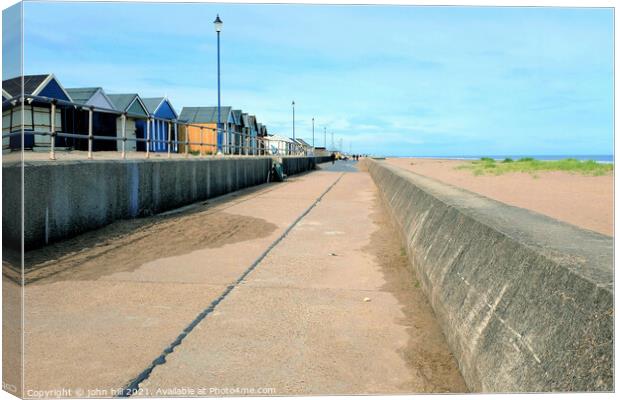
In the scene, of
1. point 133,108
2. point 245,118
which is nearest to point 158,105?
point 133,108

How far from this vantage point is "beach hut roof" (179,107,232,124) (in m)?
54.2

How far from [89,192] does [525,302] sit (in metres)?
7.03

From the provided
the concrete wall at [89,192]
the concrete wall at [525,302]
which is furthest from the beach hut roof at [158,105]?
the concrete wall at [525,302]

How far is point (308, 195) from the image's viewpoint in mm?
16109

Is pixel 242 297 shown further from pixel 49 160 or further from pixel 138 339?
pixel 49 160

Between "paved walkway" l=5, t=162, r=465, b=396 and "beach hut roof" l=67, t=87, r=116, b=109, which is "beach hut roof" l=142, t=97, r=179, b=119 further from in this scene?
"paved walkway" l=5, t=162, r=465, b=396

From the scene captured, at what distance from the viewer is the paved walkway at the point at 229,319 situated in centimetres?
305

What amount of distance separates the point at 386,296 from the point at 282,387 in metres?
2.24

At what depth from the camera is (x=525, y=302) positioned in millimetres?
2340

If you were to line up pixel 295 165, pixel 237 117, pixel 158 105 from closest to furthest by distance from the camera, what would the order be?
1. pixel 295 165
2. pixel 158 105
3. pixel 237 117

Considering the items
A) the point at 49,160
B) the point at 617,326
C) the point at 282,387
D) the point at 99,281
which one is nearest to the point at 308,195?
the point at 49,160

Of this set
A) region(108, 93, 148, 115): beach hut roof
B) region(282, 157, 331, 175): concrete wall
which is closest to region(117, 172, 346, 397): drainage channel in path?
region(282, 157, 331, 175): concrete wall

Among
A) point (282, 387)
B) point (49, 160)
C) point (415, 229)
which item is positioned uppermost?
point (49, 160)

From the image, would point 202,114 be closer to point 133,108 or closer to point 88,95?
point 133,108
